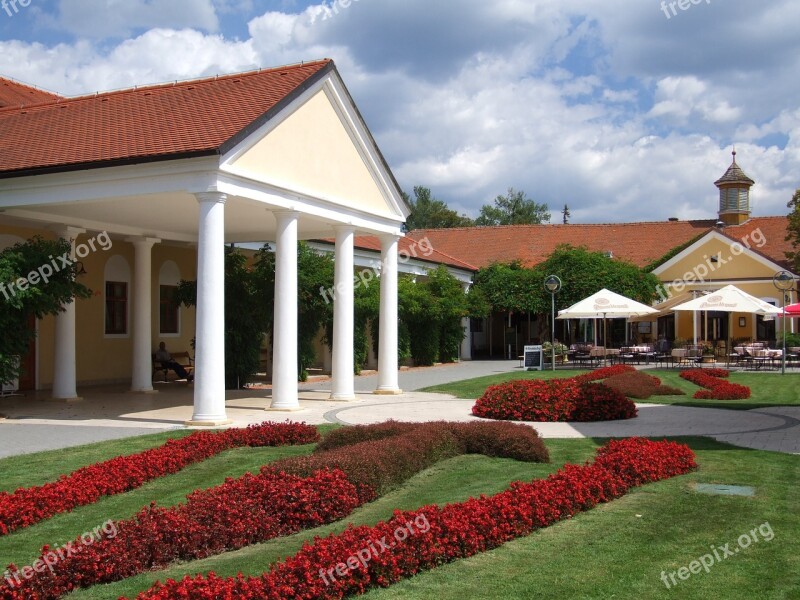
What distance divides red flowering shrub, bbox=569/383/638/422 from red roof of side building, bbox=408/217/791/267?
89.5 ft

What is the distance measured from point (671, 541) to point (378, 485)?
3063 mm

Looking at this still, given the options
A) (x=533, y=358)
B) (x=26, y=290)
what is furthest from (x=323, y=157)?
(x=533, y=358)

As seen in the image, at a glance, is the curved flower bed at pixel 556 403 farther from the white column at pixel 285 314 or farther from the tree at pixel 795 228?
the tree at pixel 795 228

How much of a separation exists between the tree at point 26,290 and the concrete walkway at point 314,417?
4.42 ft

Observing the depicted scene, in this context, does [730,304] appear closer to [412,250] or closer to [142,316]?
[412,250]

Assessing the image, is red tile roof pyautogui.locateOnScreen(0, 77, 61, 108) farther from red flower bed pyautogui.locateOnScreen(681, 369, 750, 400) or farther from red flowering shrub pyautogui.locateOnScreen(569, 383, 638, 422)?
red flower bed pyautogui.locateOnScreen(681, 369, 750, 400)

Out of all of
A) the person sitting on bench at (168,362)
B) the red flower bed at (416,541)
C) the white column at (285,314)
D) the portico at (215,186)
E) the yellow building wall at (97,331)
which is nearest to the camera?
the red flower bed at (416,541)

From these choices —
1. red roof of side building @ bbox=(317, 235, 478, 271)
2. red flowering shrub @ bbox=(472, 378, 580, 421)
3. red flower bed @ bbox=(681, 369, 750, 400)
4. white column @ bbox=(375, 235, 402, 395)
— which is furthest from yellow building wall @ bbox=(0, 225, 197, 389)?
red flower bed @ bbox=(681, 369, 750, 400)

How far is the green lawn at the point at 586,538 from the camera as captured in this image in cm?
564

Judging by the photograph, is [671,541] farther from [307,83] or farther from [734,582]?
[307,83]

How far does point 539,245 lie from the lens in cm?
4650

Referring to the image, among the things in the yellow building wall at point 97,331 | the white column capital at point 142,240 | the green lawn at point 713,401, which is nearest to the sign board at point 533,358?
the green lawn at point 713,401

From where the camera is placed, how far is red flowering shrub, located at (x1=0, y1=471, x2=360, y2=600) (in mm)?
5871

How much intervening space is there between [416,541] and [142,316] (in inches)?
624
